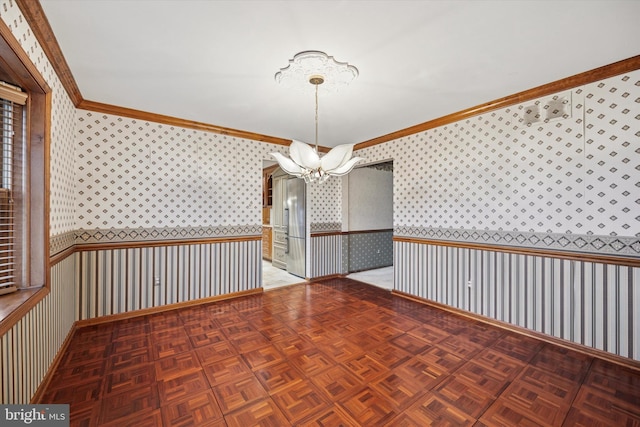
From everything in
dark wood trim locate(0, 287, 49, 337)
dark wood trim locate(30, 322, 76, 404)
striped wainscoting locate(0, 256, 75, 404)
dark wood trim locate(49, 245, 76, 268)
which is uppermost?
dark wood trim locate(49, 245, 76, 268)

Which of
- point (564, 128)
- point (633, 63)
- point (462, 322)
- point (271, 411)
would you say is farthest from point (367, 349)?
point (633, 63)

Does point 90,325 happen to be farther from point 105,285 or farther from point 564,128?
point 564,128

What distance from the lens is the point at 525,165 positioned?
3.05 metres

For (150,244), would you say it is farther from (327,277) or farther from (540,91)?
(540,91)

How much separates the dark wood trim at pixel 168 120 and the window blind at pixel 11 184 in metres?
1.60

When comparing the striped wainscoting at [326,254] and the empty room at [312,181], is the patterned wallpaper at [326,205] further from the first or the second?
the empty room at [312,181]

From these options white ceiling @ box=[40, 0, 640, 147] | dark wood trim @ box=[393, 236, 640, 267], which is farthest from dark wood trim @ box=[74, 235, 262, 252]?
dark wood trim @ box=[393, 236, 640, 267]

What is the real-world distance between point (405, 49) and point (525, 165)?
77.6 inches

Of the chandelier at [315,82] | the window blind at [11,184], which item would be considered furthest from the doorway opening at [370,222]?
the window blind at [11,184]

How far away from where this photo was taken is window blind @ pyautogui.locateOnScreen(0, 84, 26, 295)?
182cm

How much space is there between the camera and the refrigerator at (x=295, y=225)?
17.9 ft

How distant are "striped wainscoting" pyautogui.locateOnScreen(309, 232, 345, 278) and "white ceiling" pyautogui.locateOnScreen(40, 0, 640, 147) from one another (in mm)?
2876

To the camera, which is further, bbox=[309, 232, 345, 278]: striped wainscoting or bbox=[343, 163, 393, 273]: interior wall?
bbox=[343, 163, 393, 273]: interior wall
